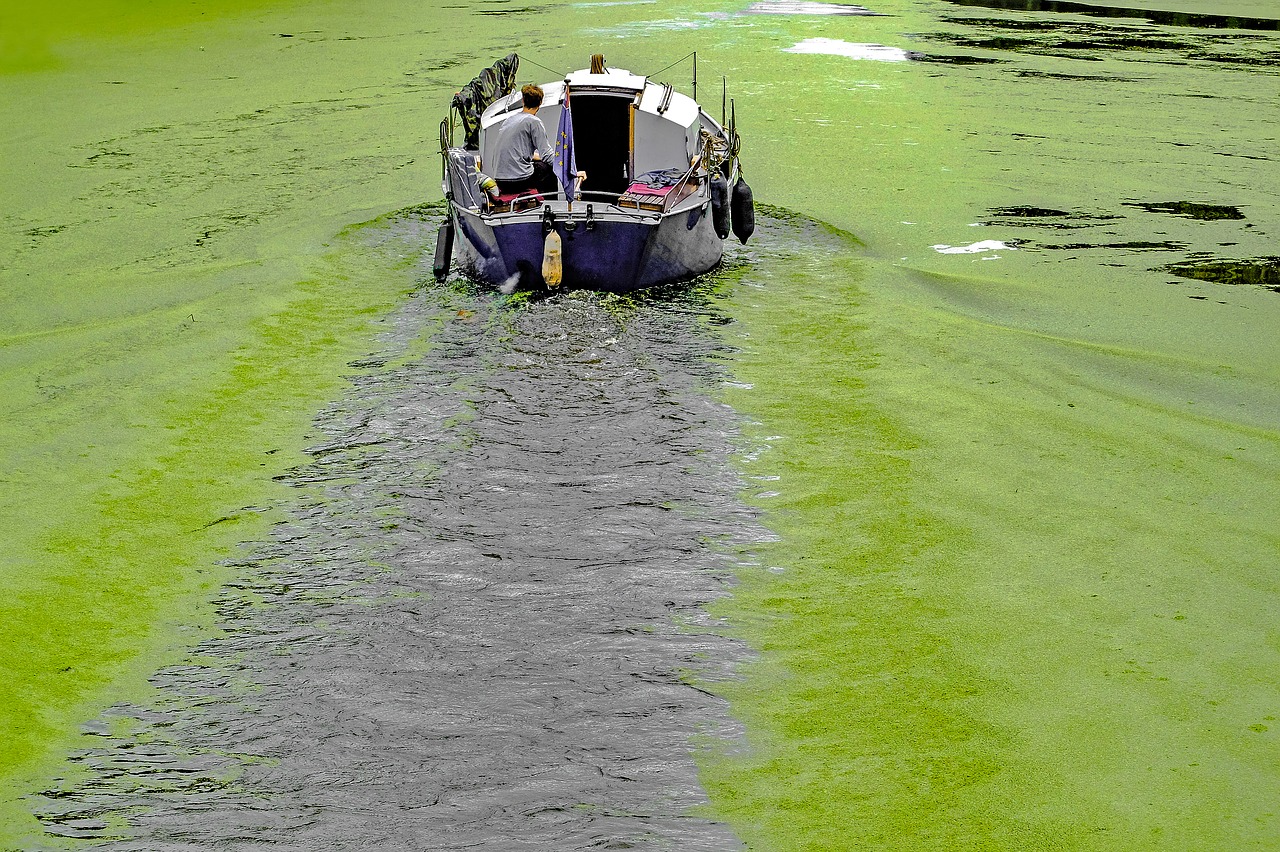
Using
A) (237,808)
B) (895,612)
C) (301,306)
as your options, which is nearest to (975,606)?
(895,612)

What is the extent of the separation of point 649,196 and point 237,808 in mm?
6575

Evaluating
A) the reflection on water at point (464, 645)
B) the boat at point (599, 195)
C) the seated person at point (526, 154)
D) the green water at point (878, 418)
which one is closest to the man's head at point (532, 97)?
the seated person at point (526, 154)

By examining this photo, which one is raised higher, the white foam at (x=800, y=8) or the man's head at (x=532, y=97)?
the white foam at (x=800, y=8)

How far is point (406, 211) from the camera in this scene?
39.4 ft

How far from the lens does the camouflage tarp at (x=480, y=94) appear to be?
1128 cm

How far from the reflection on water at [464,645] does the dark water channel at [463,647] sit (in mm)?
11

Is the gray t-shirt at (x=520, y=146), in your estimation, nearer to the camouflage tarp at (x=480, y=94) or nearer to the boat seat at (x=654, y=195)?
the boat seat at (x=654, y=195)

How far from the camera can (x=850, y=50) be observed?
20125 millimetres

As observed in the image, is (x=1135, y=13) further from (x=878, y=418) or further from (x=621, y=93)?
(x=878, y=418)

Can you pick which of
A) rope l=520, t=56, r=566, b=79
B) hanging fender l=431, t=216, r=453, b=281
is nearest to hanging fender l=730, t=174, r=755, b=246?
hanging fender l=431, t=216, r=453, b=281

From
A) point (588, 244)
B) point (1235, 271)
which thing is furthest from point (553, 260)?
point (1235, 271)

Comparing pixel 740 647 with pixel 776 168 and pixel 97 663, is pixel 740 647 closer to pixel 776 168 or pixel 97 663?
pixel 97 663

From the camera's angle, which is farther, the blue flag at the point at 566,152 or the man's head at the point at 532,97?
the blue flag at the point at 566,152

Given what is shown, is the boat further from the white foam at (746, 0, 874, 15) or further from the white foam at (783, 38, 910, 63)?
the white foam at (746, 0, 874, 15)
